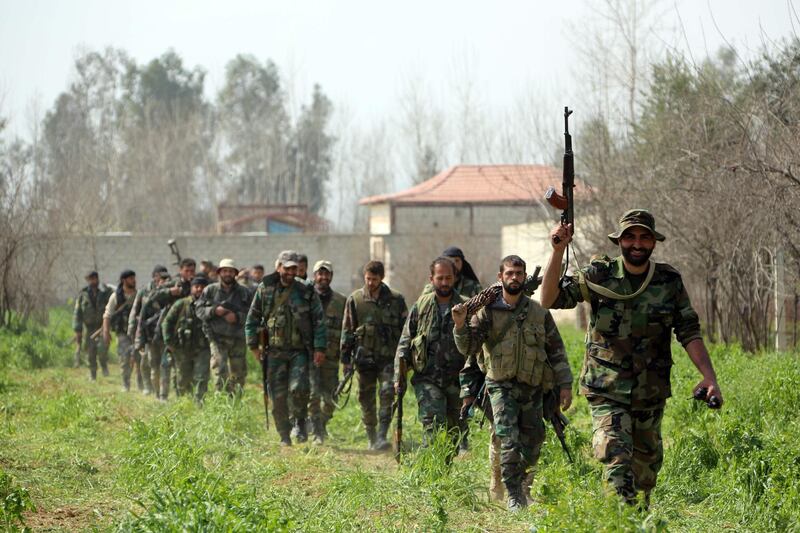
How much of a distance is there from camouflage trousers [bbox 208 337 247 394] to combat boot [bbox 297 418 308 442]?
6.54 feet

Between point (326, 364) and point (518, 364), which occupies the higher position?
point (518, 364)

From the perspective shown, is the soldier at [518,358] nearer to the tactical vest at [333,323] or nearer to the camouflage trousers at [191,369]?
the tactical vest at [333,323]

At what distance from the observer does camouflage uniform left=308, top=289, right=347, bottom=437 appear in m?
12.4

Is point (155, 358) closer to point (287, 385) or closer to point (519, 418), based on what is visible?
point (287, 385)

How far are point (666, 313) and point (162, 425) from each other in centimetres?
506

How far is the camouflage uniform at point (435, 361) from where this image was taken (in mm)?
9602

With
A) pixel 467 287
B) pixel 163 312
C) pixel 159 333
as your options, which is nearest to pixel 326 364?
pixel 467 287

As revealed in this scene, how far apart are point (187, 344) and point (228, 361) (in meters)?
1.17

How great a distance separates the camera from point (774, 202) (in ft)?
38.7

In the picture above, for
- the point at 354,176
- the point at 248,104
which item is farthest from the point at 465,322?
the point at 248,104

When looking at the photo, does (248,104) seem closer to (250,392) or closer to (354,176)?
(354,176)

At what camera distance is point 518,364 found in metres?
8.24

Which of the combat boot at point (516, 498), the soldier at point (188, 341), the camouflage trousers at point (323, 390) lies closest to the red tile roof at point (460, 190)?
the soldier at point (188, 341)

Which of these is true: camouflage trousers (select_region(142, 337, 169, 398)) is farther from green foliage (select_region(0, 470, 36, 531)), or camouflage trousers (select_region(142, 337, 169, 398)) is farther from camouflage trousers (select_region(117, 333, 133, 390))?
green foliage (select_region(0, 470, 36, 531))
